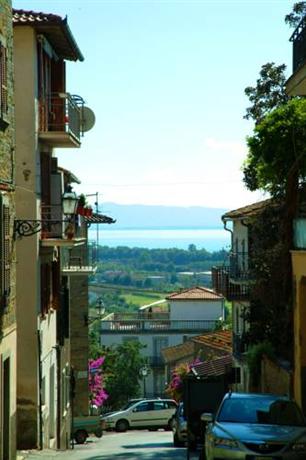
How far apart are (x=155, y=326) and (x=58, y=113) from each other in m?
64.8

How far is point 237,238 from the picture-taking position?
48.1 metres

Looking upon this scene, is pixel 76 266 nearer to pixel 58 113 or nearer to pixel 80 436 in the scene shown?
pixel 80 436

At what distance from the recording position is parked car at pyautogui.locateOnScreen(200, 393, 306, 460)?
675 inches

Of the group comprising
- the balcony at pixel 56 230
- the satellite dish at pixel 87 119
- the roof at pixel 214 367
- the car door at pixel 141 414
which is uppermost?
the satellite dish at pixel 87 119

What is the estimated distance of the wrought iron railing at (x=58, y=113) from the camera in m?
27.8

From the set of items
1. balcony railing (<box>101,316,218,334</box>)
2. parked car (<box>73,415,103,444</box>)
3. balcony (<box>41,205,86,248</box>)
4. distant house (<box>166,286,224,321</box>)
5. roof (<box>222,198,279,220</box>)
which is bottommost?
parked car (<box>73,415,103,444</box>)

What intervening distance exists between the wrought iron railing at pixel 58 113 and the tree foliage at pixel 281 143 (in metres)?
5.02

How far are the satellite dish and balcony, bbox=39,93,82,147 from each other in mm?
661

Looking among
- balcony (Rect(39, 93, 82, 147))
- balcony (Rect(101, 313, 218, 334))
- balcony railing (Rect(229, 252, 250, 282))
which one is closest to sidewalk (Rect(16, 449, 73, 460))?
balcony (Rect(39, 93, 82, 147))

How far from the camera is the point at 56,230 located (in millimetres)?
28625

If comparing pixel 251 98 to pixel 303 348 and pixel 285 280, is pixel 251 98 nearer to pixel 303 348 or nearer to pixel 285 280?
pixel 285 280

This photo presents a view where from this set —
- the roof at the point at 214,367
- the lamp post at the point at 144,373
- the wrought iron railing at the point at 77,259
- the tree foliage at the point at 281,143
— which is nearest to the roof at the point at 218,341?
the roof at the point at 214,367

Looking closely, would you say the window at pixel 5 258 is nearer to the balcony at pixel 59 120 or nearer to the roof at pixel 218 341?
the balcony at pixel 59 120

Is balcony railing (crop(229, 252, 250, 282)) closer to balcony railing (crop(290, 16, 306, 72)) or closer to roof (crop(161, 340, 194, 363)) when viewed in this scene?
balcony railing (crop(290, 16, 306, 72))
